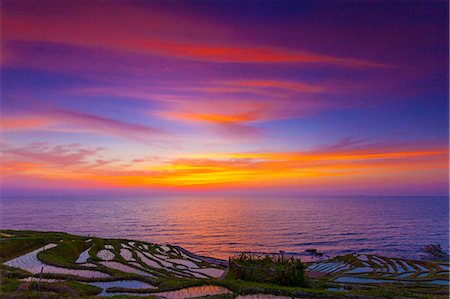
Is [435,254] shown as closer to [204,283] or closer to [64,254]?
[204,283]

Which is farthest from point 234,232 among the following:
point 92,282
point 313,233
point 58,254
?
point 92,282

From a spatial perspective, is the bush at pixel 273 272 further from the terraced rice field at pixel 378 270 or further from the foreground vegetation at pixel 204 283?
the terraced rice field at pixel 378 270

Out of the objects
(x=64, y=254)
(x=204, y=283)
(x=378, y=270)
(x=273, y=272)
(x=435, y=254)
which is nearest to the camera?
(x=204, y=283)

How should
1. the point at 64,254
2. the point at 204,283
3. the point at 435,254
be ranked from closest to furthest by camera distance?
the point at 204,283 < the point at 64,254 < the point at 435,254

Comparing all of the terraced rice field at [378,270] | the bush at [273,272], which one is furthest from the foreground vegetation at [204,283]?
the terraced rice field at [378,270]

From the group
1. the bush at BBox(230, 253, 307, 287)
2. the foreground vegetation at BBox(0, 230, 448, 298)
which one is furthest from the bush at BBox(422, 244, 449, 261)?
the bush at BBox(230, 253, 307, 287)

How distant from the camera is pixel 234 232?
110 m

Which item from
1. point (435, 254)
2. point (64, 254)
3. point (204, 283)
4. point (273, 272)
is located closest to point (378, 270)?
point (435, 254)

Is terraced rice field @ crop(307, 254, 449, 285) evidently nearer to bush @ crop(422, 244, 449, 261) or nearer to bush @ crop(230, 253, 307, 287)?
bush @ crop(422, 244, 449, 261)

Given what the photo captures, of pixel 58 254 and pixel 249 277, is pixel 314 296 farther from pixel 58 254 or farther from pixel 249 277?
pixel 58 254

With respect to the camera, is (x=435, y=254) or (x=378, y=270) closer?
(x=378, y=270)

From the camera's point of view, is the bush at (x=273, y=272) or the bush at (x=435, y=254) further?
the bush at (x=435, y=254)

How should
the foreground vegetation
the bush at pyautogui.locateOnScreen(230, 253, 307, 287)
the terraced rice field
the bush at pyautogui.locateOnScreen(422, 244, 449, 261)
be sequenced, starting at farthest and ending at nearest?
the bush at pyautogui.locateOnScreen(422, 244, 449, 261)
the terraced rice field
the bush at pyautogui.locateOnScreen(230, 253, 307, 287)
the foreground vegetation

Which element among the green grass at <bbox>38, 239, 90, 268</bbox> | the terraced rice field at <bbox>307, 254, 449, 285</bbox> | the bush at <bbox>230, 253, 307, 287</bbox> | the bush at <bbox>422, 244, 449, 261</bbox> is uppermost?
the bush at <bbox>230, 253, 307, 287</bbox>
